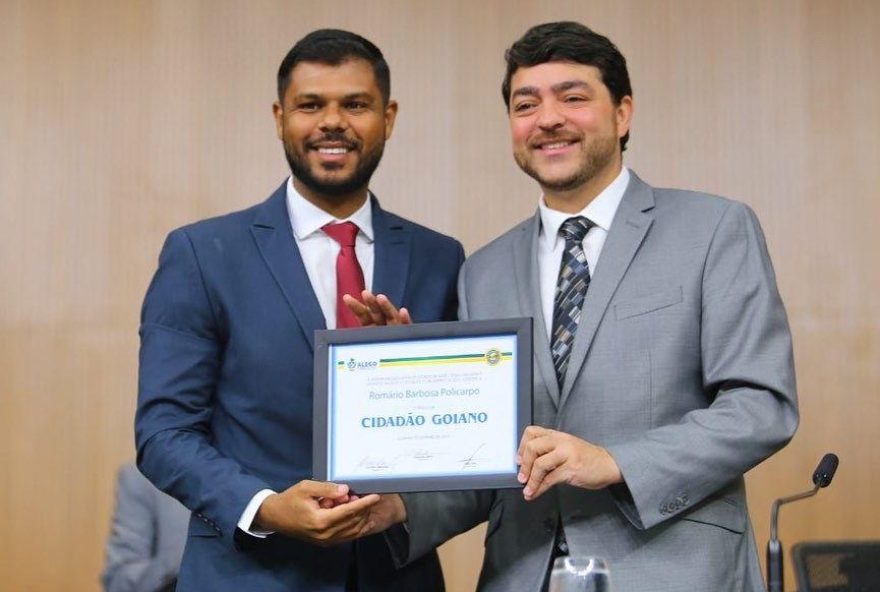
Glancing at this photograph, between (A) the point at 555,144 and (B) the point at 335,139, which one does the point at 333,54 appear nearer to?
(B) the point at 335,139

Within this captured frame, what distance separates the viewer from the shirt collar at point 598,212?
259cm

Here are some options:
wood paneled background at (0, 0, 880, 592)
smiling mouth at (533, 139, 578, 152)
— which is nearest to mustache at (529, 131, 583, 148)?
smiling mouth at (533, 139, 578, 152)

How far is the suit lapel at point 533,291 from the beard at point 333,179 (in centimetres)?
32

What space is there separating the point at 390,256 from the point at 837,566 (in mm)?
1338

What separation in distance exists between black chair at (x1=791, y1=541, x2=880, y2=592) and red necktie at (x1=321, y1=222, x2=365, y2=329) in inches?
50.6

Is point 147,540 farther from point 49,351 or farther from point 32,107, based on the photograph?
point 32,107

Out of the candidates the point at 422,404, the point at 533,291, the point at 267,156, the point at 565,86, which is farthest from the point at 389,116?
the point at 267,156

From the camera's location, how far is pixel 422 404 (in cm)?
236

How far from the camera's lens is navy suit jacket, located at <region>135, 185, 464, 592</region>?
101 inches

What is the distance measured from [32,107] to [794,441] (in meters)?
2.70
